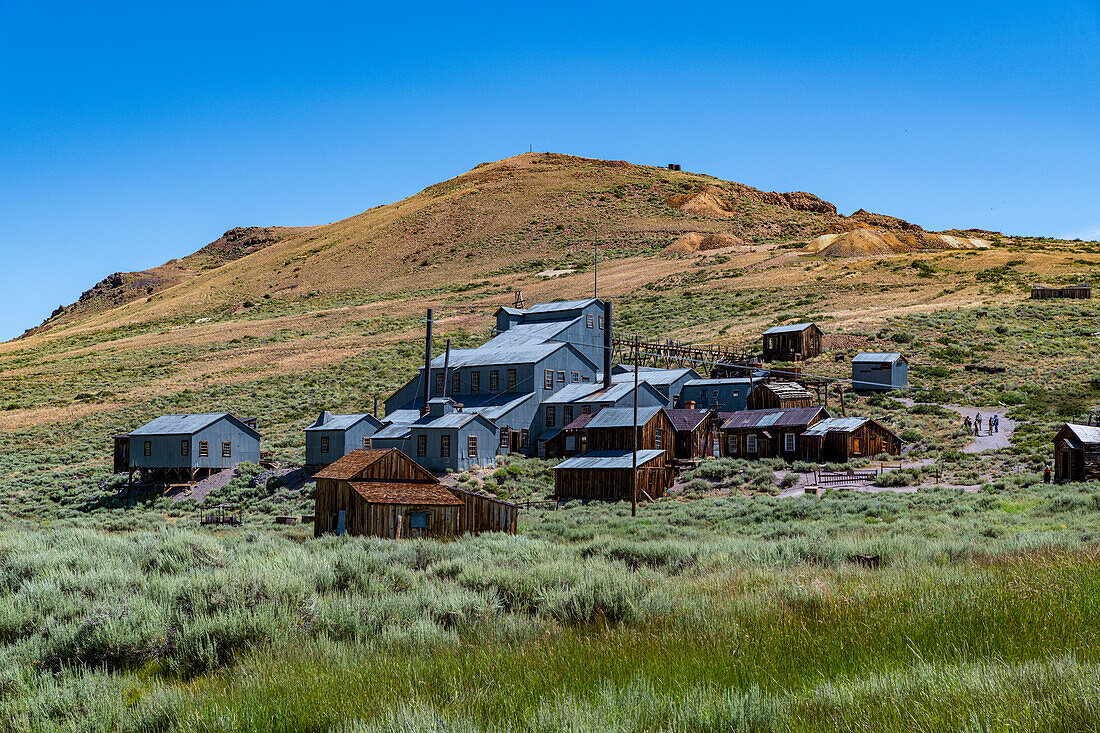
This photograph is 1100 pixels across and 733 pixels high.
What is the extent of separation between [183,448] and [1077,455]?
141ft

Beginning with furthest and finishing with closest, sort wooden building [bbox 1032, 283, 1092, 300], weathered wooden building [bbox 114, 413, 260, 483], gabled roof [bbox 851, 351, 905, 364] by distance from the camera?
wooden building [bbox 1032, 283, 1092, 300] < gabled roof [bbox 851, 351, 905, 364] < weathered wooden building [bbox 114, 413, 260, 483]

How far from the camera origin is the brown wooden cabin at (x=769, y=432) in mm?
49094

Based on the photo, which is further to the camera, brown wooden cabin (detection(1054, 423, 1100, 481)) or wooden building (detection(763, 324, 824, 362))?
wooden building (detection(763, 324, 824, 362))

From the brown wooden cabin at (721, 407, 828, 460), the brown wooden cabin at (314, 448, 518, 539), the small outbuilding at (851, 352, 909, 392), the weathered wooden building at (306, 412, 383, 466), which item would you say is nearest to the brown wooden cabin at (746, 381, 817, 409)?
the brown wooden cabin at (721, 407, 828, 460)

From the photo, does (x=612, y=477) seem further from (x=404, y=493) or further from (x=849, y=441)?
(x=404, y=493)

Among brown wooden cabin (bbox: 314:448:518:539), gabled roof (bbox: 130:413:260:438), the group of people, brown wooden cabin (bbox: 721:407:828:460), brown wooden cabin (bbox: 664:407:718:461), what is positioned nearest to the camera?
brown wooden cabin (bbox: 314:448:518:539)

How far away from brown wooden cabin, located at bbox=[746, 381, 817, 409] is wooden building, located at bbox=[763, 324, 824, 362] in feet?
30.7

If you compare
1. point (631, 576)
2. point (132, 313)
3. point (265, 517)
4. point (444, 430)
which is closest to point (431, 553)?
point (631, 576)

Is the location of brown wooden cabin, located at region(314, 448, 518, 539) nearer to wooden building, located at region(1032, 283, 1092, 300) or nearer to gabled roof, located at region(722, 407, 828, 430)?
gabled roof, located at region(722, 407, 828, 430)

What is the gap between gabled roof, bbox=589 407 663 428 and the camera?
46.8m

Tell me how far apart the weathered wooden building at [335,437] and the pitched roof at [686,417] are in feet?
54.9

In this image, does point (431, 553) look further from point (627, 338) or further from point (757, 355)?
point (627, 338)

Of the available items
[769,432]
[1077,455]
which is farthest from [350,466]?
[769,432]

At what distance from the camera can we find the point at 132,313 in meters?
137
